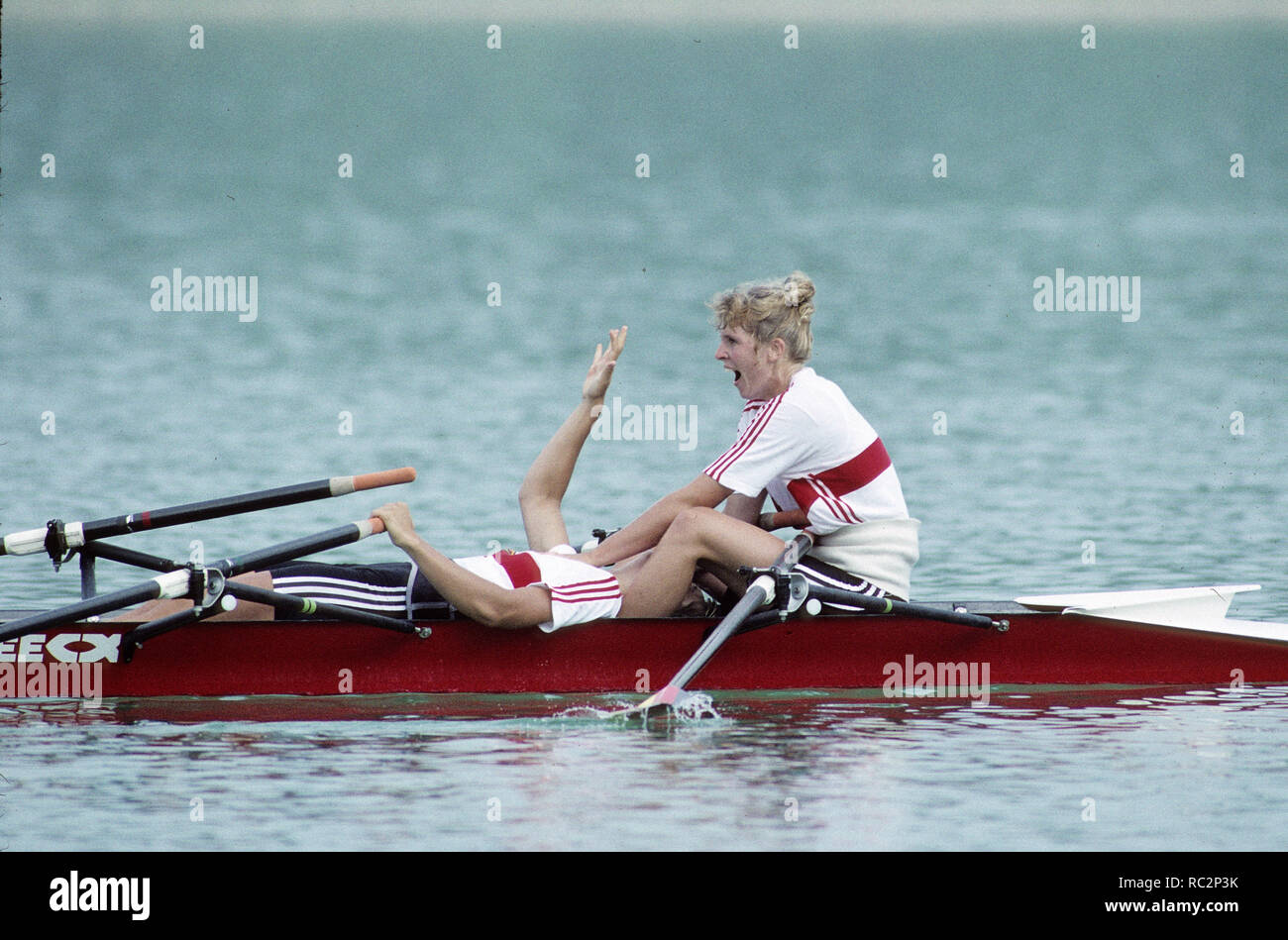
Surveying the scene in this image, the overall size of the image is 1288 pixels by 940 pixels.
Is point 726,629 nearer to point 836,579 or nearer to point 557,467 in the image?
point 836,579

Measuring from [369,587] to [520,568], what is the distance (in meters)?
0.61

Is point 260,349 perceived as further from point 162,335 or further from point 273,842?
point 273,842

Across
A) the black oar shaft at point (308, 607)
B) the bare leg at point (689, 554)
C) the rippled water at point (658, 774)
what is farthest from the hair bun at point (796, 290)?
the black oar shaft at point (308, 607)

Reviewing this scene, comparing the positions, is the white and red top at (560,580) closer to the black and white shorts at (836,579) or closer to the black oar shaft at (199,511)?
the black oar shaft at (199,511)

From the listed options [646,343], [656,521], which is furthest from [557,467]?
[646,343]

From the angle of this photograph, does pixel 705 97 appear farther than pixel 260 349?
Yes

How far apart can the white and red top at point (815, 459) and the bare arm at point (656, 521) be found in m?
0.07

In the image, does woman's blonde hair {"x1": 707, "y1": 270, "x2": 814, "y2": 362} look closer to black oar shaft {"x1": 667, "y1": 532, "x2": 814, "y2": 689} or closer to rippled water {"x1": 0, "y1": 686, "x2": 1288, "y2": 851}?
black oar shaft {"x1": 667, "y1": 532, "x2": 814, "y2": 689}

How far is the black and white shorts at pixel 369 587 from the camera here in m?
7.42

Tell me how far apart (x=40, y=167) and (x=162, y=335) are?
20072 millimetres

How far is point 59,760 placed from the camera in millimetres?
6789

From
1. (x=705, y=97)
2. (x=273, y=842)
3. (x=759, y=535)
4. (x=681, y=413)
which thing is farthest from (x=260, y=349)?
(x=705, y=97)

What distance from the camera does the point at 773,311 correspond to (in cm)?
747
